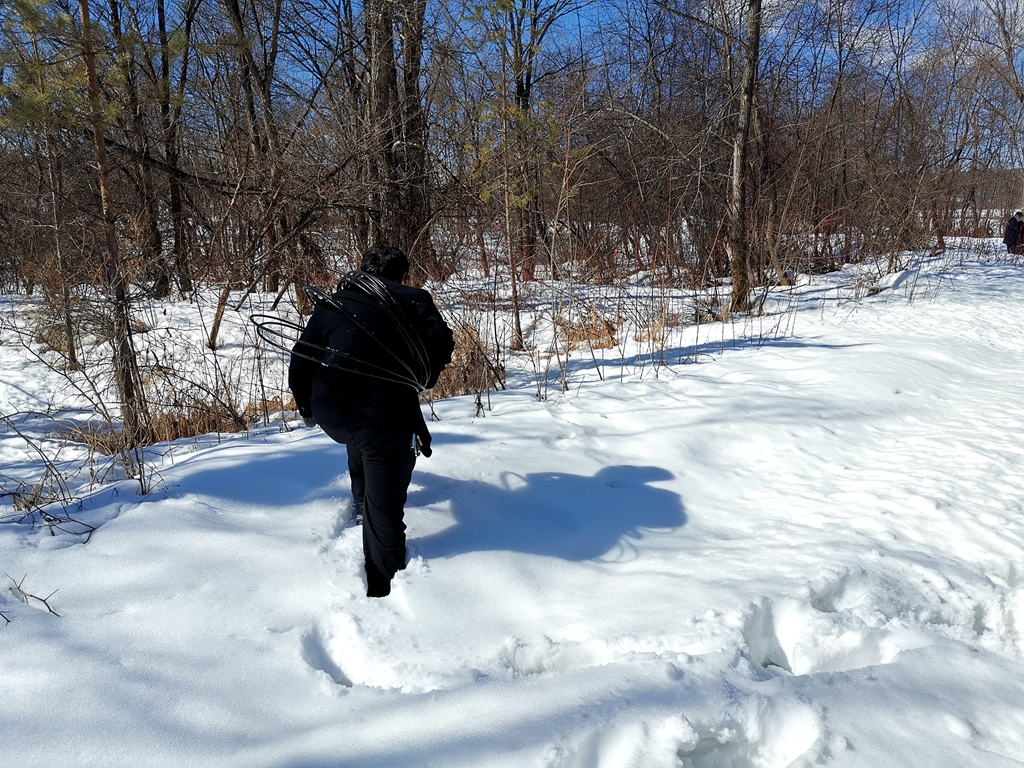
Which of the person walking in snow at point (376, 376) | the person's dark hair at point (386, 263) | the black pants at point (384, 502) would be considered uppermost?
the person's dark hair at point (386, 263)

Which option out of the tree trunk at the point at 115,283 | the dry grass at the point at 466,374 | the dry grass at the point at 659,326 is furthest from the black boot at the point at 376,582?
the dry grass at the point at 659,326

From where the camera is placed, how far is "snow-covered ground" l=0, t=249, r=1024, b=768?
2094 mm

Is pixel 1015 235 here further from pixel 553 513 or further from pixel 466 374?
pixel 553 513

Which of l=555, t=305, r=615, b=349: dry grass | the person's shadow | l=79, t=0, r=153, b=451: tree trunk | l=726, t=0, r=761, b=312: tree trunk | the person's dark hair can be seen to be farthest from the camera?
l=726, t=0, r=761, b=312: tree trunk

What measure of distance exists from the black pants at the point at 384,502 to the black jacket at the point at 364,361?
6 cm

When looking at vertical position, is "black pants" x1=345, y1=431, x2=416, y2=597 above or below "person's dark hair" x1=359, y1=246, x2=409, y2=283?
below

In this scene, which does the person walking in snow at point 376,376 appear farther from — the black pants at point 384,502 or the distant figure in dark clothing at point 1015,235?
the distant figure in dark clothing at point 1015,235

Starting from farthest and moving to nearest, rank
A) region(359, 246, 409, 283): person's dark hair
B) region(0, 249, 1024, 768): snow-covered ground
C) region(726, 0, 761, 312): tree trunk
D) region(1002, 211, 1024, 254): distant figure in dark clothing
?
region(1002, 211, 1024, 254): distant figure in dark clothing → region(726, 0, 761, 312): tree trunk → region(359, 246, 409, 283): person's dark hair → region(0, 249, 1024, 768): snow-covered ground

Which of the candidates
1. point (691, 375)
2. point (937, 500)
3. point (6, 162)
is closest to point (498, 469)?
point (937, 500)

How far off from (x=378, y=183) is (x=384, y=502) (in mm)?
6413

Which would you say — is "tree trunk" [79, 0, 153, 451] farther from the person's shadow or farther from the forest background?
the person's shadow

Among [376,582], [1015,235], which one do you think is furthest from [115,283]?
[1015,235]

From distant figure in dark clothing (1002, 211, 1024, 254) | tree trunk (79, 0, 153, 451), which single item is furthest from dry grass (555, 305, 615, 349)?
distant figure in dark clothing (1002, 211, 1024, 254)

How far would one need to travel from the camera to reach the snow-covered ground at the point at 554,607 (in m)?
2.09
